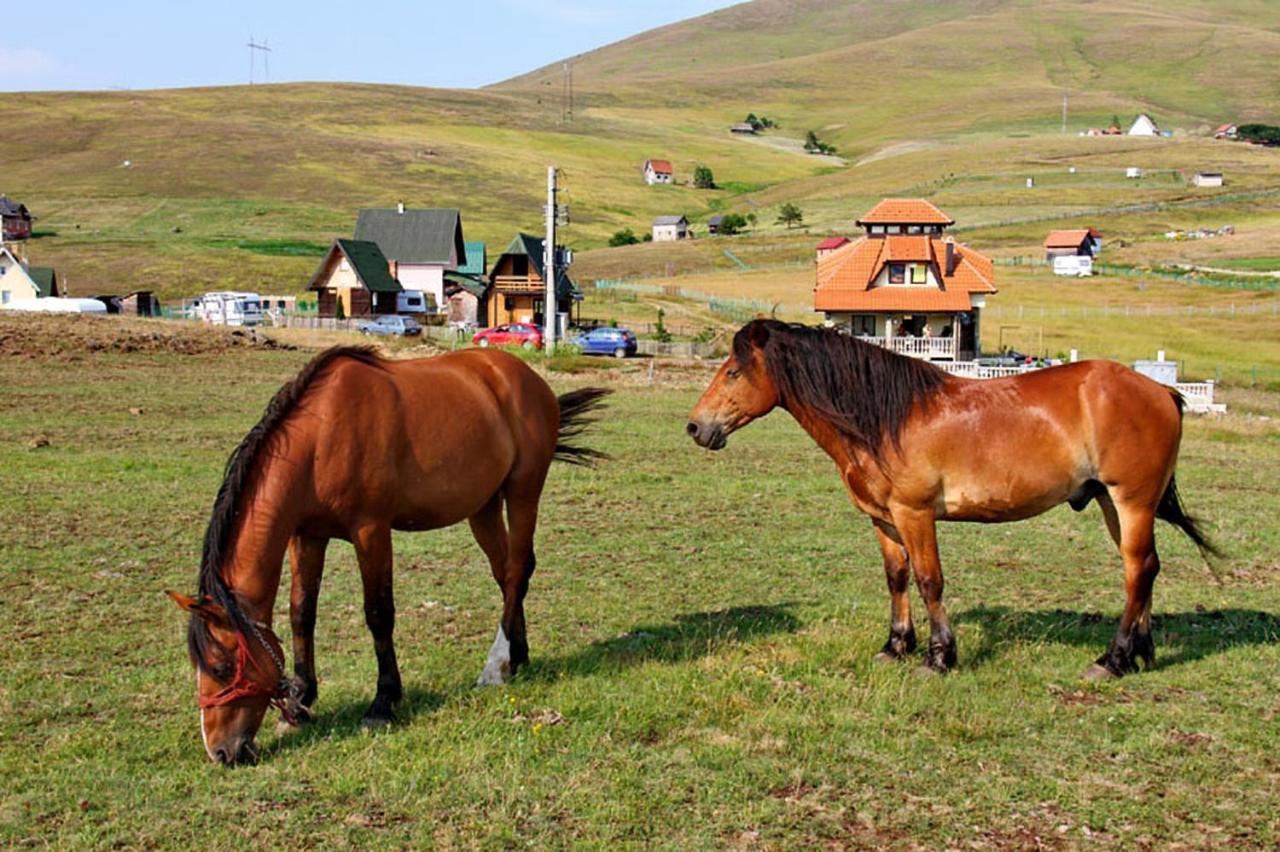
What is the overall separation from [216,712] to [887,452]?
15.6 feet

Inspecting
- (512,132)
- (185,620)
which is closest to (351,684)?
(185,620)

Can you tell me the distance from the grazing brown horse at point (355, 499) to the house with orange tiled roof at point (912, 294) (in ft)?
145

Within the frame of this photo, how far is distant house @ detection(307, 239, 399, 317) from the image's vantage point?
6681cm

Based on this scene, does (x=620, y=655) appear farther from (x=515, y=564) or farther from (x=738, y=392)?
(x=738, y=392)

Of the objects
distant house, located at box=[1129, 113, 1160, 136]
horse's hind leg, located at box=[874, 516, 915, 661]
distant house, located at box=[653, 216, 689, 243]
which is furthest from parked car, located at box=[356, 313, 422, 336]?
distant house, located at box=[1129, 113, 1160, 136]

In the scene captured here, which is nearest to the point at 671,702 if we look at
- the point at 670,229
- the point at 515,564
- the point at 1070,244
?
the point at 515,564

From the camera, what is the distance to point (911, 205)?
58719 millimetres

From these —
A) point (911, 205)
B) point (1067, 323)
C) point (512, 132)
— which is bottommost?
point (1067, 323)

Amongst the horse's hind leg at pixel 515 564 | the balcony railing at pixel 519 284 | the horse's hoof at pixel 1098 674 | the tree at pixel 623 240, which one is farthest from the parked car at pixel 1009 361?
the tree at pixel 623 240

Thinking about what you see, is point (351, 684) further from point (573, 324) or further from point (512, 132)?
point (512, 132)

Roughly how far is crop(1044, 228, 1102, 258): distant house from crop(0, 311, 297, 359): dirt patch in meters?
66.9

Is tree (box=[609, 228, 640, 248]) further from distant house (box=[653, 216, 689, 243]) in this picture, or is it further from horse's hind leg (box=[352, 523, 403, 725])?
horse's hind leg (box=[352, 523, 403, 725])

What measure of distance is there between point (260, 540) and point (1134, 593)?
6051 millimetres

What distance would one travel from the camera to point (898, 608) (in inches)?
354
